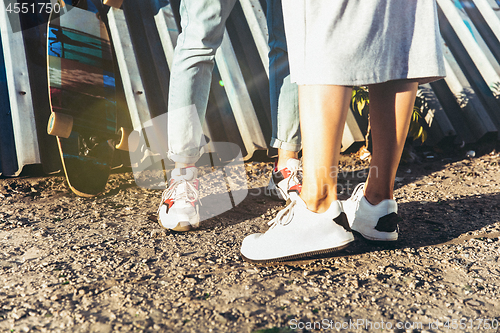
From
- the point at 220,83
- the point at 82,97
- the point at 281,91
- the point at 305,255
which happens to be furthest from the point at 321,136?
the point at 220,83

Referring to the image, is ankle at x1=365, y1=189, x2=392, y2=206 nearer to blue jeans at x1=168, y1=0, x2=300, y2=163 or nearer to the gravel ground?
the gravel ground

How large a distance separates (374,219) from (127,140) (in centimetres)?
155

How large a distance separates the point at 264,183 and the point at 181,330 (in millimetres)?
1463

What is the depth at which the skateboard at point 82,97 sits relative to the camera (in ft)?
6.19

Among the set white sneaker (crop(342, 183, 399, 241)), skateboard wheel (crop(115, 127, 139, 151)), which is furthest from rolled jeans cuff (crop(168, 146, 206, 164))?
white sneaker (crop(342, 183, 399, 241))

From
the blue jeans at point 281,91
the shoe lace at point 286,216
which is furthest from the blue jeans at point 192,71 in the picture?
the shoe lace at point 286,216

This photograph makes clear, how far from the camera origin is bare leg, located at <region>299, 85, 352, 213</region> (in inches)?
42.9

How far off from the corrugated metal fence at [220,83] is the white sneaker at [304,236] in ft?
4.51

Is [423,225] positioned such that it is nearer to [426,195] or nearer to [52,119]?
[426,195]

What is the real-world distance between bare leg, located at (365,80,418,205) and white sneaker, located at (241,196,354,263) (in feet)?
0.77

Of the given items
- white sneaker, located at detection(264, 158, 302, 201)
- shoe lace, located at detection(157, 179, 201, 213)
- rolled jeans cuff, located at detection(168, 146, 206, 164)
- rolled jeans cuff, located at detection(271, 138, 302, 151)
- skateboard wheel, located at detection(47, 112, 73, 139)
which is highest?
skateboard wheel, located at detection(47, 112, 73, 139)

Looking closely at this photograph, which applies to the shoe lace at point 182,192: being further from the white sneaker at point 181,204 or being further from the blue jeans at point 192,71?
the blue jeans at point 192,71

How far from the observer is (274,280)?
42.9 inches

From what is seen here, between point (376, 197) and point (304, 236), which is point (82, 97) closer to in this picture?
point (304, 236)
